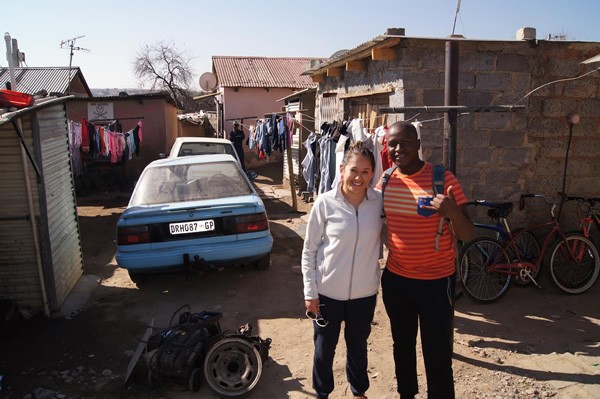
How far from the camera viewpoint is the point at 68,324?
15.1ft

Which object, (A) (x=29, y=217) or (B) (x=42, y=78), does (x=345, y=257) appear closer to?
(A) (x=29, y=217)

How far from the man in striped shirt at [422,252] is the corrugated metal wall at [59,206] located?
12.2 ft

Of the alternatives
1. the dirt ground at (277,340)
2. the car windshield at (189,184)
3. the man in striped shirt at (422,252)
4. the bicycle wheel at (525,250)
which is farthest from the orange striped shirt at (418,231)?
the car windshield at (189,184)

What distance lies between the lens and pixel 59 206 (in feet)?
17.3

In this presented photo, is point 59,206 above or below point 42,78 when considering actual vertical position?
below

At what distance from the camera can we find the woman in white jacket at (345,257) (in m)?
2.69

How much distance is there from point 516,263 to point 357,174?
309cm

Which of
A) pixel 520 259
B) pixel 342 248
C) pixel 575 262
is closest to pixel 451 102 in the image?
pixel 342 248

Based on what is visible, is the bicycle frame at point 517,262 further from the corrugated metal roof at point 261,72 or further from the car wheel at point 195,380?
the corrugated metal roof at point 261,72

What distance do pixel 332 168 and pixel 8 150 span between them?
160 inches

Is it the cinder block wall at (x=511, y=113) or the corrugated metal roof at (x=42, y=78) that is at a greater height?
the corrugated metal roof at (x=42, y=78)

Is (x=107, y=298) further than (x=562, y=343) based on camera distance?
Yes

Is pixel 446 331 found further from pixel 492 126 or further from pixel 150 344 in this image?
pixel 492 126

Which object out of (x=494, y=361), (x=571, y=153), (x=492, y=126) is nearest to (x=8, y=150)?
(x=494, y=361)
